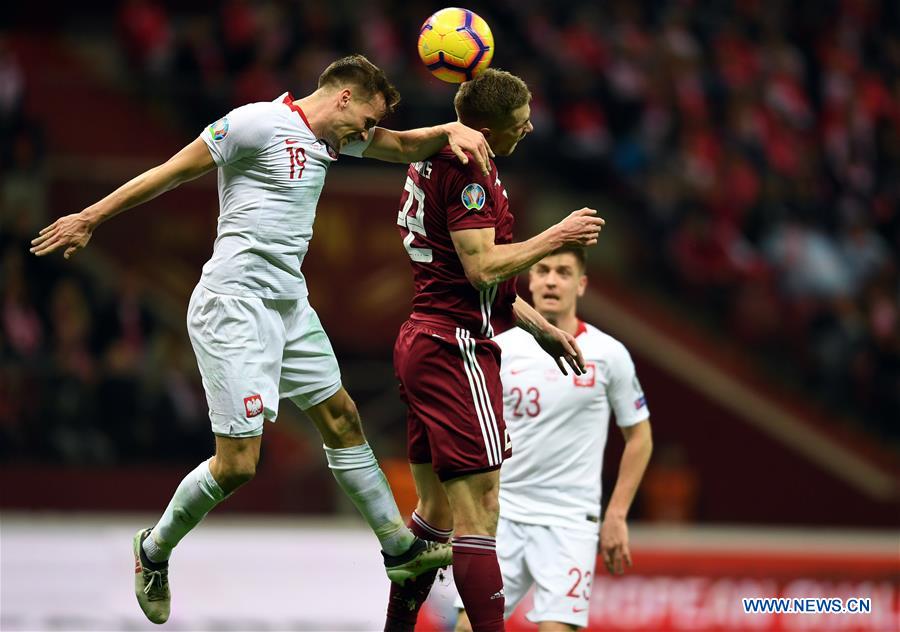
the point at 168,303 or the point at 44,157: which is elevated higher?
the point at 44,157

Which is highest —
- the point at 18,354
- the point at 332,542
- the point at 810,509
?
the point at 18,354

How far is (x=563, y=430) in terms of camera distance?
6.61 meters

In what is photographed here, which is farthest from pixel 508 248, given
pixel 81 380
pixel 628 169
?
pixel 628 169

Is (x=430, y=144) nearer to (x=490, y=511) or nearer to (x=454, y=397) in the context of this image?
(x=454, y=397)

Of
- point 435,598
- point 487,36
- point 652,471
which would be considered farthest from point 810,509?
point 487,36

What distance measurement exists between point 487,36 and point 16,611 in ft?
17.8

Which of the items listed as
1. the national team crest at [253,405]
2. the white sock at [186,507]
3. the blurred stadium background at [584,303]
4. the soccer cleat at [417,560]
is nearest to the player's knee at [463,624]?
the soccer cleat at [417,560]

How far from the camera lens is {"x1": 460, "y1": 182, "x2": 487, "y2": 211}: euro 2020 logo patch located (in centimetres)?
544

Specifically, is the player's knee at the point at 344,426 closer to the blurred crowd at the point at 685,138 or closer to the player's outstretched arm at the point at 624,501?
the player's outstretched arm at the point at 624,501

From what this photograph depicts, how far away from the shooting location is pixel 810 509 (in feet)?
47.2

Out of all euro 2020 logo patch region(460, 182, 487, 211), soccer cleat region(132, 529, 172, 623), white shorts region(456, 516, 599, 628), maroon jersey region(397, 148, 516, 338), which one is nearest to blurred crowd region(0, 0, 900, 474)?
white shorts region(456, 516, 599, 628)

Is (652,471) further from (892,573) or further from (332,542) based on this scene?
(332,542)

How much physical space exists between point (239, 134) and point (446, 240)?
0.92 m

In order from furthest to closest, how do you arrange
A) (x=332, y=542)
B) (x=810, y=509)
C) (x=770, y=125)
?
(x=770, y=125) → (x=810, y=509) → (x=332, y=542)
